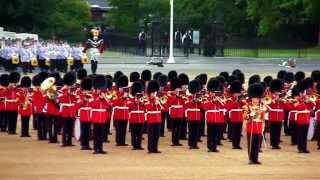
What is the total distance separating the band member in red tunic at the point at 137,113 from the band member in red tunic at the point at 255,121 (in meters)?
2.62

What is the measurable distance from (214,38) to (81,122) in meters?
33.9

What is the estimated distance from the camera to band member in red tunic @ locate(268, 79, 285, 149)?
61.7 ft

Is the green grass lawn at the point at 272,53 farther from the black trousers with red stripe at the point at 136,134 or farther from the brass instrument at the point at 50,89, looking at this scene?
the black trousers with red stripe at the point at 136,134

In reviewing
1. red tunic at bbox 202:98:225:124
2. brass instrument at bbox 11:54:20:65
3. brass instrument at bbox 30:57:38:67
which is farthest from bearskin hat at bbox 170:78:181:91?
brass instrument at bbox 11:54:20:65

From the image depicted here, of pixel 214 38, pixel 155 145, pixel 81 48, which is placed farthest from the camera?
pixel 214 38

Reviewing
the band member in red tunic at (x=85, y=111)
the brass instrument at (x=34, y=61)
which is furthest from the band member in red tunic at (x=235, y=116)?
the brass instrument at (x=34, y=61)

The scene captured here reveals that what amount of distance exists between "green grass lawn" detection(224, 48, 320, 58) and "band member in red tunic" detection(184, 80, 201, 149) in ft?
114

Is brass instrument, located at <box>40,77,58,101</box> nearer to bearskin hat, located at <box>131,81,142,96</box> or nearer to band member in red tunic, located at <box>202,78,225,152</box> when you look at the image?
bearskin hat, located at <box>131,81,142,96</box>

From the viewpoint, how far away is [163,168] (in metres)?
15.8

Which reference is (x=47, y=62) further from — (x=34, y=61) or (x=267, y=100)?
(x=267, y=100)

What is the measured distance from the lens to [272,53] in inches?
2283

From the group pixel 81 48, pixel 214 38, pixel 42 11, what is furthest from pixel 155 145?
pixel 42 11

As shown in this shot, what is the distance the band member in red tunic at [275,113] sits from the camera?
18812 mm

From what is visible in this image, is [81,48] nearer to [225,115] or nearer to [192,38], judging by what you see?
[192,38]
